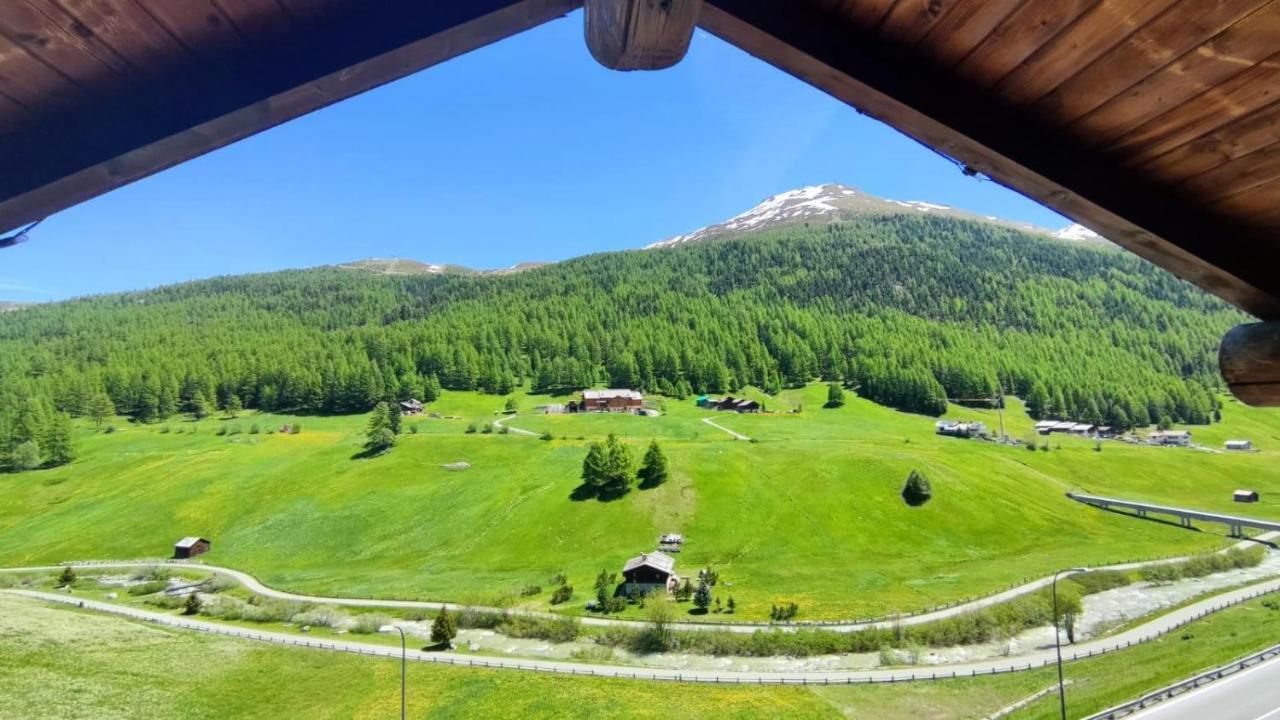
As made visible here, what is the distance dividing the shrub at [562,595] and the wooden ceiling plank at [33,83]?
55.7m

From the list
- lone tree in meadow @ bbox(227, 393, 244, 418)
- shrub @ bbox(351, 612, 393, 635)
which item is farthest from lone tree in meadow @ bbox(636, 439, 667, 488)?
lone tree in meadow @ bbox(227, 393, 244, 418)

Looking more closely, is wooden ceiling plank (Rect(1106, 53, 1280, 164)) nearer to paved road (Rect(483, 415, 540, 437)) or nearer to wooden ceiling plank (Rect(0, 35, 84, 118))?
wooden ceiling plank (Rect(0, 35, 84, 118))

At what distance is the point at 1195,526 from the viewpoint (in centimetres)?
7375

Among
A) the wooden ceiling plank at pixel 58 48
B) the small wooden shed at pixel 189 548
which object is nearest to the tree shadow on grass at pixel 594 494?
the small wooden shed at pixel 189 548

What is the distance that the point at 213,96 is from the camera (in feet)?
8.70

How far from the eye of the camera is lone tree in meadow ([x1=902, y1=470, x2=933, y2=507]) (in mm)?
74375

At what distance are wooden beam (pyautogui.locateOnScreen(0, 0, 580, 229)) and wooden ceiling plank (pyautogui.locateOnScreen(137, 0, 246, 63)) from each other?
2.2 inches

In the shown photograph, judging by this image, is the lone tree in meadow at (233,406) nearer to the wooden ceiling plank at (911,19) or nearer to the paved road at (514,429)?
the paved road at (514,429)

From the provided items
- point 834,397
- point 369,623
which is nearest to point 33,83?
point 369,623

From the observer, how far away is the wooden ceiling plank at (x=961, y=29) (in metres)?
2.71

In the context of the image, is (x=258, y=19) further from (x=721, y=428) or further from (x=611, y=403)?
(x=611, y=403)

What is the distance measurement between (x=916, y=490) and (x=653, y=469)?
112 feet

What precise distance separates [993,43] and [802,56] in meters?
0.93

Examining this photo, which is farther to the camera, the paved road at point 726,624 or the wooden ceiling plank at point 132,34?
the paved road at point 726,624
